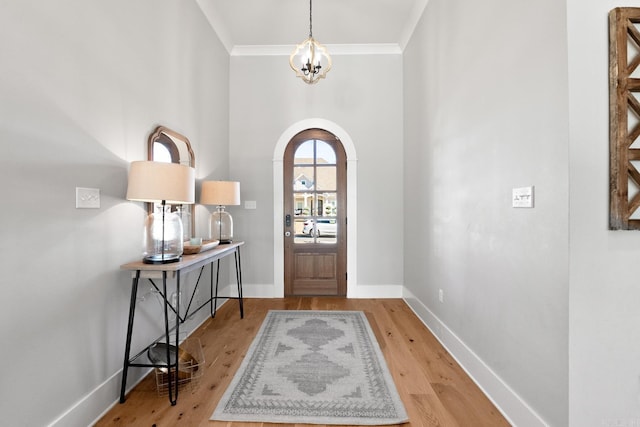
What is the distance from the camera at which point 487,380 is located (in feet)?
6.21

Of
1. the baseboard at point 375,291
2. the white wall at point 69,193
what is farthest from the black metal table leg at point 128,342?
the baseboard at point 375,291

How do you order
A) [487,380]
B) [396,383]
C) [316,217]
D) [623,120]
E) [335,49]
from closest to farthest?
[623,120] < [487,380] < [396,383] < [335,49] < [316,217]

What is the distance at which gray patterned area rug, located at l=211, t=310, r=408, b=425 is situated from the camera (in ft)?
5.64

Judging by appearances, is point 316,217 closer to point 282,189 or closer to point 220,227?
point 282,189

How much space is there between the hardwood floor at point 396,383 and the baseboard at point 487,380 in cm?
5

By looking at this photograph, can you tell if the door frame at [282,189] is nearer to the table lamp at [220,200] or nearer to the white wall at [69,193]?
the table lamp at [220,200]

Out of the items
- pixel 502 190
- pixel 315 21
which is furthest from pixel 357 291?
pixel 315 21

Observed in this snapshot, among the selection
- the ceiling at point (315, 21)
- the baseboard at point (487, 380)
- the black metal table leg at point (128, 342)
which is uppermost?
the ceiling at point (315, 21)

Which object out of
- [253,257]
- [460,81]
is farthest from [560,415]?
[253,257]

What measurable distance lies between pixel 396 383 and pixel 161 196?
6.36ft

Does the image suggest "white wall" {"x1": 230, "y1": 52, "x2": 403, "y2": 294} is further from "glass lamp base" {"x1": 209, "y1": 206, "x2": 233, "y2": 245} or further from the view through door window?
"glass lamp base" {"x1": 209, "y1": 206, "x2": 233, "y2": 245}

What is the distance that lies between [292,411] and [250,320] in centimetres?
153

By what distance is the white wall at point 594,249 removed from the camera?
4.20 feet

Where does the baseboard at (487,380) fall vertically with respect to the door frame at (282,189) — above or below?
below
